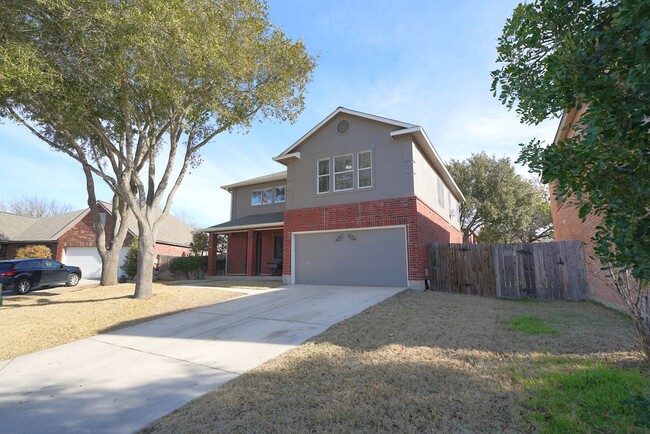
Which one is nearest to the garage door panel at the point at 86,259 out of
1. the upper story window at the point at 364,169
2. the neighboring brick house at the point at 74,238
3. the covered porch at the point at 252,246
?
the neighboring brick house at the point at 74,238

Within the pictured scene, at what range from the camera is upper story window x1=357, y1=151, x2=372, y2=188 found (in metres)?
Result: 13.4

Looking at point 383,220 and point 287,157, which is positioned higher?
point 287,157

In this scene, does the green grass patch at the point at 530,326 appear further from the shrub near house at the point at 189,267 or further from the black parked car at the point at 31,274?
the black parked car at the point at 31,274

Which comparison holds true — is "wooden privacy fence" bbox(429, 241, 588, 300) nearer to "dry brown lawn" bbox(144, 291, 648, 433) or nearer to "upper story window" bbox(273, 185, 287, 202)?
"dry brown lawn" bbox(144, 291, 648, 433)

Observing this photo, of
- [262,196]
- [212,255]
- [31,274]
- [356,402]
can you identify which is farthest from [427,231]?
[31,274]

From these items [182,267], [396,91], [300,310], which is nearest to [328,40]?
[396,91]

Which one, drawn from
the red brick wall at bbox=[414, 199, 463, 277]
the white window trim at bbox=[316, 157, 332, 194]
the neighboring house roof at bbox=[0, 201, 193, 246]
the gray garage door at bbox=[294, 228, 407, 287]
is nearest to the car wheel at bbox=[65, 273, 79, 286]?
the neighboring house roof at bbox=[0, 201, 193, 246]

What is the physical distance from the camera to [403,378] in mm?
4102

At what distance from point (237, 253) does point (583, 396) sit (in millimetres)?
17593

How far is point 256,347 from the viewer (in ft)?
19.0

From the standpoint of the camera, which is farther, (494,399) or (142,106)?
(142,106)

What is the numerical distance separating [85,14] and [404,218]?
10.7 metres

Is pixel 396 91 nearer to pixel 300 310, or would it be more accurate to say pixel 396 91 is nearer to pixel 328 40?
pixel 328 40

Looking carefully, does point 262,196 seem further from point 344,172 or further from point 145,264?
point 145,264
